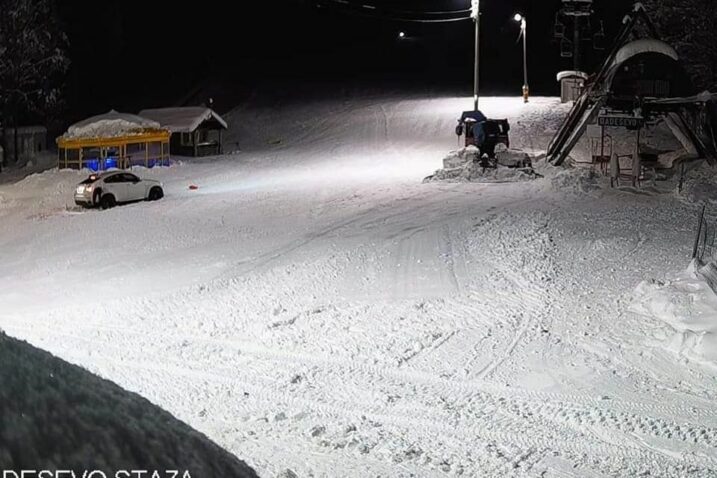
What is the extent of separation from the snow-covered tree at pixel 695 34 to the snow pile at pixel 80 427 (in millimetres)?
46512

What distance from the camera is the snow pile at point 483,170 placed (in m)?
32.9

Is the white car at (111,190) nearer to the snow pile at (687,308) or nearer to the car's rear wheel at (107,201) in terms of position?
→ the car's rear wheel at (107,201)

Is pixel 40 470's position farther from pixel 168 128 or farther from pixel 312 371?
pixel 168 128

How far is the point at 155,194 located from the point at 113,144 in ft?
35.6

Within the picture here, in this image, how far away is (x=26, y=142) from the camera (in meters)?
51.0

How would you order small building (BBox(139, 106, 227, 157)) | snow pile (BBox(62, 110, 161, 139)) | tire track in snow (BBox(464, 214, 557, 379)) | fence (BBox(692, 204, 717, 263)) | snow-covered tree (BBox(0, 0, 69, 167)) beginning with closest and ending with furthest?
tire track in snow (BBox(464, 214, 557, 379)) < fence (BBox(692, 204, 717, 263)) < snow pile (BBox(62, 110, 161, 139)) < small building (BBox(139, 106, 227, 157)) < snow-covered tree (BBox(0, 0, 69, 167))

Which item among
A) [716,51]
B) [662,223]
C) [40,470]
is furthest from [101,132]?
[40,470]

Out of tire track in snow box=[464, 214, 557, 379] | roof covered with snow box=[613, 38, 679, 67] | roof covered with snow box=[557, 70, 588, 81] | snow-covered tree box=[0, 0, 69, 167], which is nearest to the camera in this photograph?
tire track in snow box=[464, 214, 557, 379]

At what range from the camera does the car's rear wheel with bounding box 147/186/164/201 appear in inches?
1282

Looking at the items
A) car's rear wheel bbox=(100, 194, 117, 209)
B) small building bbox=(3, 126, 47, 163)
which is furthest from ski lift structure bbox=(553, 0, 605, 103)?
small building bbox=(3, 126, 47, 163)

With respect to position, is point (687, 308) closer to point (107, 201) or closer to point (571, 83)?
point (107, 201)

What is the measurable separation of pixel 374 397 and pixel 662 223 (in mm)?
15043

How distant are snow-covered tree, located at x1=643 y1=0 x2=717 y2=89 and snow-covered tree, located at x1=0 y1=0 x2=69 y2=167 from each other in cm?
3480

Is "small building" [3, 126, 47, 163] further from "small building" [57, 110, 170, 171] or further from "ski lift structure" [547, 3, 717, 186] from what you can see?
"ski lift structure" [547, 3, 717, 186]
